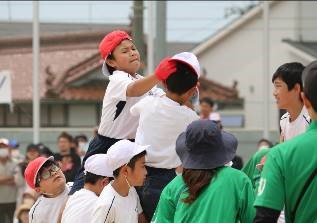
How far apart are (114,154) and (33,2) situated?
13.1 metres

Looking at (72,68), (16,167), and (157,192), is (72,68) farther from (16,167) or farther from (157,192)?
(157,192)

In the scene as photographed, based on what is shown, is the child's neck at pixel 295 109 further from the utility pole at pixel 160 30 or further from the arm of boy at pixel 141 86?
the utility pole at pixel 160 30

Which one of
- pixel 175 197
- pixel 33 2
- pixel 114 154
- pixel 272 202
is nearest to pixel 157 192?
pixel 114 154

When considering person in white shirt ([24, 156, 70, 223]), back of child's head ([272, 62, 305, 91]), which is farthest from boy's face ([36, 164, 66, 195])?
back of child's head ([272, 62, 305, 91])

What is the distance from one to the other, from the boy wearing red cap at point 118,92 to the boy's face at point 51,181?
0.63m

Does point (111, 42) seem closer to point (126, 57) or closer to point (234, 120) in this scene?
point (126, 57)

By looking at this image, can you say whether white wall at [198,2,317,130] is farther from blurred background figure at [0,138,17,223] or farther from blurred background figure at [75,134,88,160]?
blurred background figure at [0,138,17,223]

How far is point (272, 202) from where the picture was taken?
4832mm

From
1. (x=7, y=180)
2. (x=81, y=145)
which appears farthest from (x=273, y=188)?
(x=81, y=145)

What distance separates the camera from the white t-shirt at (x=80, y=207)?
6906 mm

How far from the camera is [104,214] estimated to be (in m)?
6.35

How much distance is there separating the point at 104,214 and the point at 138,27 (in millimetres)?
10394

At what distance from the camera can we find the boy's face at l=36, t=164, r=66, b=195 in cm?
768

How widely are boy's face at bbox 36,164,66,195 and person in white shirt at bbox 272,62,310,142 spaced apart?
2.08 m
